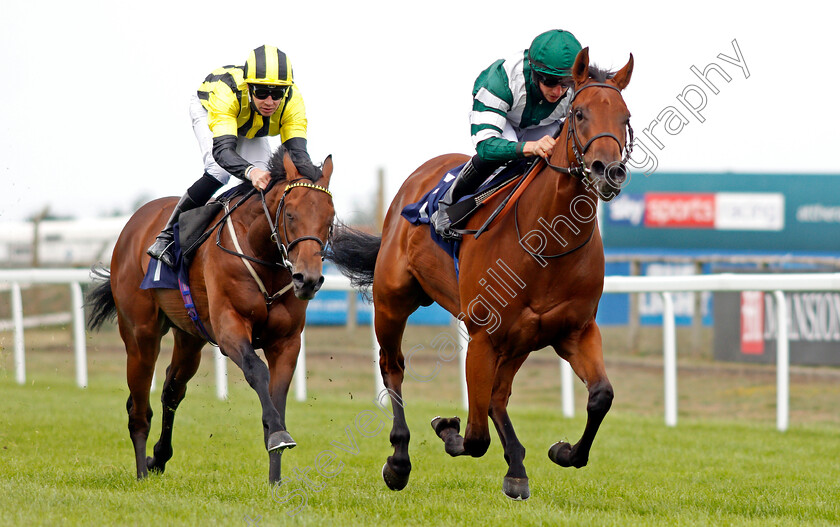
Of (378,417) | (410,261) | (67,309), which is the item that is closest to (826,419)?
(378,417)

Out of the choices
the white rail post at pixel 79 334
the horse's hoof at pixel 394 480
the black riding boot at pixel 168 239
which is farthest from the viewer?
the white rail post at pixel 79 334

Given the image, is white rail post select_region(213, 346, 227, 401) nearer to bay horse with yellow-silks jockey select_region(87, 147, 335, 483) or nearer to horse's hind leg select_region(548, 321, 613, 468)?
bay horse with yellow-silks jockey select_region(87, 147, 335, 483)

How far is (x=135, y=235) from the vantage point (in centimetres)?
584

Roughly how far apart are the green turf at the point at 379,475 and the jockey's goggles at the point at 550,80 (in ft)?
6.40

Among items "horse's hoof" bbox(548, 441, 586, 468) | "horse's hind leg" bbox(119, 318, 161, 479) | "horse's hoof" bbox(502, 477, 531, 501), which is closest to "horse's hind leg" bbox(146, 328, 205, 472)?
"horse's hind leg" bbox(119, 318, 161, 479)

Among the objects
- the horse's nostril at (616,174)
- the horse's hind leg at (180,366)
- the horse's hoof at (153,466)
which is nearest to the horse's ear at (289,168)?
the horse's hind leg at (180,366)

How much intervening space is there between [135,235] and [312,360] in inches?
325

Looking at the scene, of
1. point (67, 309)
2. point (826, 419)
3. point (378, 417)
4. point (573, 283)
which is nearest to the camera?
point (573, 283)

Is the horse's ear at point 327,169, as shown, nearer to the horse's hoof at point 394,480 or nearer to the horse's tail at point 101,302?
the horse's hoof at point 394,480

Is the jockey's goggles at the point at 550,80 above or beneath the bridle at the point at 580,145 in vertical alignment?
above

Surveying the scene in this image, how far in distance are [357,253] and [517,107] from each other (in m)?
1.68

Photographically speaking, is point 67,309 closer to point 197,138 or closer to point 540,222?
point 197,138

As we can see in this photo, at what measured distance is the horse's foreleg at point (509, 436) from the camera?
14.8 feet

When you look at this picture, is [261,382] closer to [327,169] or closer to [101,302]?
[327,169]
